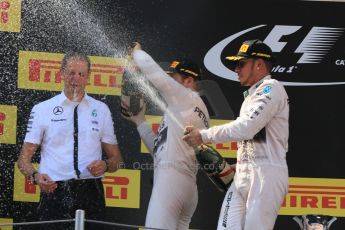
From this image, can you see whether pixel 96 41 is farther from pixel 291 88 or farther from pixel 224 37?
pixel 291 88

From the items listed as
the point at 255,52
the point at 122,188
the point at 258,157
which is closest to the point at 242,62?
the point at 255,52

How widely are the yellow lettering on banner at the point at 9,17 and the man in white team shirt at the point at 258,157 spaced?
6.14ft

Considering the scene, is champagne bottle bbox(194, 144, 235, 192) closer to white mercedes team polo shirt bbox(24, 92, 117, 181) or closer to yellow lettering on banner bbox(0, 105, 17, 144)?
white mercedes team polo shirt bbox(24, 92, 117, 181)

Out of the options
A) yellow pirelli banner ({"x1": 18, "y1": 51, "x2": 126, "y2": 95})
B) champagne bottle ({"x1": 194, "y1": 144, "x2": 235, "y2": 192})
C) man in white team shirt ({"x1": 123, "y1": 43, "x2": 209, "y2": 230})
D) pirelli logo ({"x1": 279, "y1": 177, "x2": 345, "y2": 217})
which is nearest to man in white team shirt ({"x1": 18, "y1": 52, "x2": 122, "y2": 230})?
yellow pirelli banner ({"x1": 18, "y1": 51, "x2": 126, "y2": 95})

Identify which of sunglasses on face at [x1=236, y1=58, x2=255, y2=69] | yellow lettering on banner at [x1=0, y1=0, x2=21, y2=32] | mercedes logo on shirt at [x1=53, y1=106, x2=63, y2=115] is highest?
yellow lettering on banner at [x1=0, y1=0, x2=21, y2=32]

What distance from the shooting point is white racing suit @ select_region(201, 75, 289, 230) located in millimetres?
5504

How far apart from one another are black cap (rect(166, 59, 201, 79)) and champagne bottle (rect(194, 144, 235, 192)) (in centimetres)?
52

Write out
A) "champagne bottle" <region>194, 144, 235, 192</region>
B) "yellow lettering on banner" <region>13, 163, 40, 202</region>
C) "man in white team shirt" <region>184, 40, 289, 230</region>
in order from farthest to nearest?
"yellow lettering on banner" <region>13, 163, 40, 202</region>
"champagne bottle" <region>194, 144, 235, 192</region>
"man in white team shirt" <region>184, 40, 289, 230</region>

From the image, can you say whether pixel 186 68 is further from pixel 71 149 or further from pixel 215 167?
pixel 71 149

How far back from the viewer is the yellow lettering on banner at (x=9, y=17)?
6816mm

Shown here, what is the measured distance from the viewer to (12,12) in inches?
269

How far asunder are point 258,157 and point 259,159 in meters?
0.01

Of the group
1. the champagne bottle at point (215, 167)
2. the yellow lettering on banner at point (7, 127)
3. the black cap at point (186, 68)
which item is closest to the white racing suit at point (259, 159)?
the champagne bottle at point (215, 167)

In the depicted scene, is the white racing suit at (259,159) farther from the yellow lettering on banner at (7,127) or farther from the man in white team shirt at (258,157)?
the yellow lettering on banner at (7,127)
